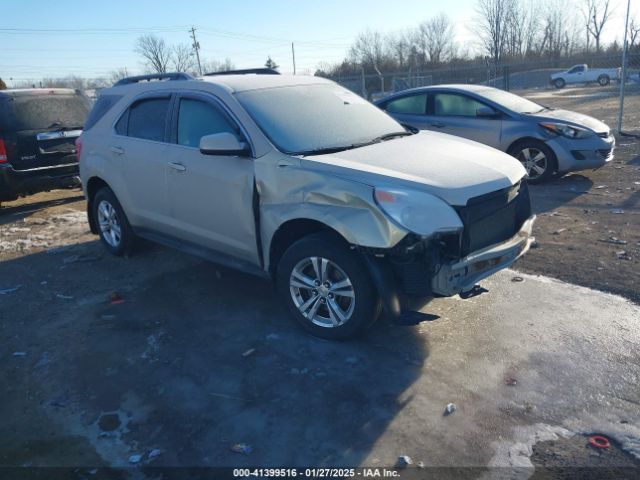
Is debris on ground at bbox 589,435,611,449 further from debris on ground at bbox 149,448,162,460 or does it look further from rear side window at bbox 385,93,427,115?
rear side window at bbox 385,93,427,115

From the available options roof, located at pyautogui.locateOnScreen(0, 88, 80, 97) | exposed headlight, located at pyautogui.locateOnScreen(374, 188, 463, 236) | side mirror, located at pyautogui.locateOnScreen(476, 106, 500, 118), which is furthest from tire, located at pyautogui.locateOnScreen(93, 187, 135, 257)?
side mirror, located at pyautogui.locateOnScreen(476, 106, 500, 118)

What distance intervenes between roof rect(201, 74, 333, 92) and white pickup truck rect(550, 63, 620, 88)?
1607 inches

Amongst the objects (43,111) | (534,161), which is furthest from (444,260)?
(43,111)

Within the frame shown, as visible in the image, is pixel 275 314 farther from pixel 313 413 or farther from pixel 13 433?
pixel 13 433

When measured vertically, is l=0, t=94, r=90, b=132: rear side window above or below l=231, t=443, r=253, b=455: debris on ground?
above

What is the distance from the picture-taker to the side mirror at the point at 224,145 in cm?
415

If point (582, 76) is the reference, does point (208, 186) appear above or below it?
below

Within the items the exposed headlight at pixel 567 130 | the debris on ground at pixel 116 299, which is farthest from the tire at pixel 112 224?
the exposed headlight at pixel 567 130

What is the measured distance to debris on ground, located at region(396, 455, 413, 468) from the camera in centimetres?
279

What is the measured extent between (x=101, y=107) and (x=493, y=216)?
178 inches

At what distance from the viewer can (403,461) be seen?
2818mm

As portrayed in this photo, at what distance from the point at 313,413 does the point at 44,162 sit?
23.1 feet

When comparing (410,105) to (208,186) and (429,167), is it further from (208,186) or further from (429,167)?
(429,167)

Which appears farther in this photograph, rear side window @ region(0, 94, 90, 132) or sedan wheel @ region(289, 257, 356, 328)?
rear side window @ region(0, 94, 90, 132)
